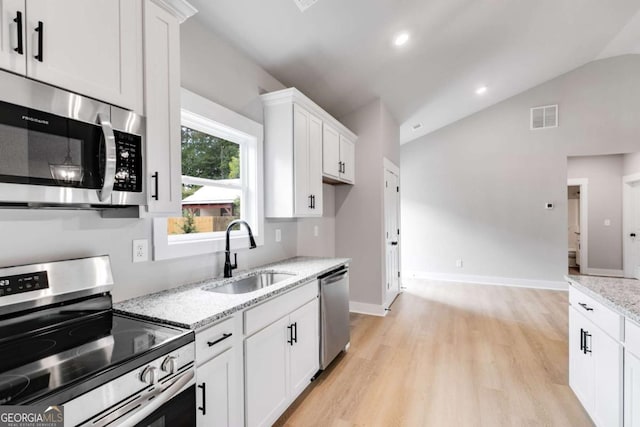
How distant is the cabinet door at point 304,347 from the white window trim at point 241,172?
0.72 meters

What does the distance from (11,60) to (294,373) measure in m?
2.10

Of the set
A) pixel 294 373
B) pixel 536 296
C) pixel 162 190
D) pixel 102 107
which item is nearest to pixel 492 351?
pixel 294 373

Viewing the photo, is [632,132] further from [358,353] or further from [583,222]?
[358,353]

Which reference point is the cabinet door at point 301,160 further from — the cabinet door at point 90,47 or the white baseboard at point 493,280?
the white baseboard at point 493,280

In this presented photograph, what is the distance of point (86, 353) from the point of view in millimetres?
1027

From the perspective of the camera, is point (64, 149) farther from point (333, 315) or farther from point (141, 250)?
point (333, 315)

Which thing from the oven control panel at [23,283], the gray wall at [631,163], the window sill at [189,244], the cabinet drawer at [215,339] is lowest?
the cabinet drawer at [215,339]

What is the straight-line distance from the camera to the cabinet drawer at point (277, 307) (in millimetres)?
1664

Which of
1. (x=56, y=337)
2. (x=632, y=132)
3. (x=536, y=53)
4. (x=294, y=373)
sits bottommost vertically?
(x=294, y=373)

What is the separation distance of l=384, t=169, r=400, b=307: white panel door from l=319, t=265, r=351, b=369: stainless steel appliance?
62.7 inches

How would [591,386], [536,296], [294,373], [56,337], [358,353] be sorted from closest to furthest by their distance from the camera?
[56,337]
[591,386]
[294,373]
[358,353]
[536,296]

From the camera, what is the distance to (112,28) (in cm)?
128

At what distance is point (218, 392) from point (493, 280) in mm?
5771
